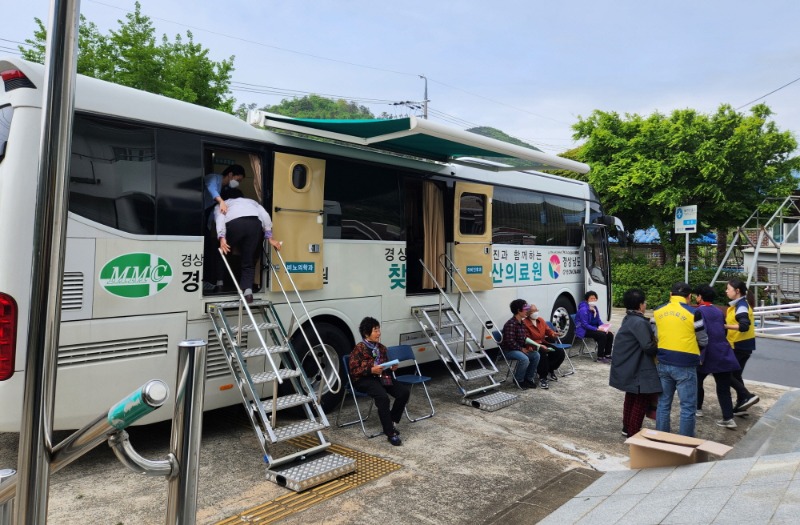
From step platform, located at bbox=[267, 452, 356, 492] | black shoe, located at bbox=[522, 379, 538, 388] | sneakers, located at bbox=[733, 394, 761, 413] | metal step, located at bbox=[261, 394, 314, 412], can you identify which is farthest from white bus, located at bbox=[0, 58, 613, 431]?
sneakers, located at bbox=[733, 394, 761, 413]

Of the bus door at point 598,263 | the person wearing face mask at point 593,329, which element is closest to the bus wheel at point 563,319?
the person wearing face mask at point 593,329

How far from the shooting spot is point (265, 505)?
407 cm

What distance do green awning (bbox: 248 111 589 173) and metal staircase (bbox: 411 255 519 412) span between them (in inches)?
→ 62.7

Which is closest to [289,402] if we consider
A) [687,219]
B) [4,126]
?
[4,126]

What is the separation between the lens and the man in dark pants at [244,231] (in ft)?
17.4

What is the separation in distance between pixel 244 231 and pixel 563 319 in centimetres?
673

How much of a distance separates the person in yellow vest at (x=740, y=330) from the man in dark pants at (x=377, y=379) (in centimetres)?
367

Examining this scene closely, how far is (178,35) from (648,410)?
1671 centimetres

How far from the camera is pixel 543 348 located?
769cm

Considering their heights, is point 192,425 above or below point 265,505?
above

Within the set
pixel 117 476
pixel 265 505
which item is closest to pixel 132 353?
pixel 117 476

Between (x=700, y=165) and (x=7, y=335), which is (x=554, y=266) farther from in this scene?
(x=700, y=165)

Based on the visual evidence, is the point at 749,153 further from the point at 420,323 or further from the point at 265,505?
the point at 265,505

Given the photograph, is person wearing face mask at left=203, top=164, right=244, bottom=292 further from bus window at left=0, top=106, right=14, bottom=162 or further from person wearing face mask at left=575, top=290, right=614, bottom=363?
person wearing face mask at left=575, top=290, right=614, bottom=363
